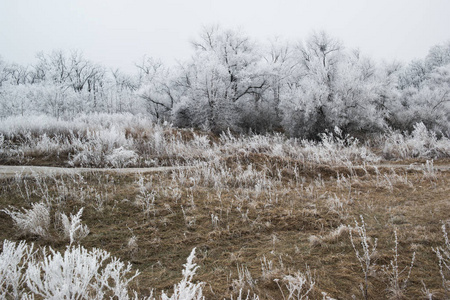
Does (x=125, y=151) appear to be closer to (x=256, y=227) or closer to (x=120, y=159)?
(x=120, y=159)

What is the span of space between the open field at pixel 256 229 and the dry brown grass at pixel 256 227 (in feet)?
0.05

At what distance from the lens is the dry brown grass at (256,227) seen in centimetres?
292

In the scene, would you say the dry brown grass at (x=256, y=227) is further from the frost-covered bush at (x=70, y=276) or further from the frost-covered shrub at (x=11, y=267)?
the frost-covered shrub at (x=11, y=267)

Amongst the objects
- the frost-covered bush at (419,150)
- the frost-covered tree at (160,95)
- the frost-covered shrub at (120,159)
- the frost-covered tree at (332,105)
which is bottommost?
the frost-covered bush at (419,150)

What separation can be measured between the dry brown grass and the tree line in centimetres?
1353

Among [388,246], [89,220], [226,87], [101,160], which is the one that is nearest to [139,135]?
[101,160]

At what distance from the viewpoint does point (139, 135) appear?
12.4 meters

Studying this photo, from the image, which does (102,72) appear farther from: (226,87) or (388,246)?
(388,246)

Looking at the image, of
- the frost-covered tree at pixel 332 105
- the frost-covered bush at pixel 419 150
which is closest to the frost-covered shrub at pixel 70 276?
the frost-covered bush at pixel 419 150

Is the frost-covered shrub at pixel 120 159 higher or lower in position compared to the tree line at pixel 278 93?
lower

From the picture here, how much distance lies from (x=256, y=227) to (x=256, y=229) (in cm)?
4

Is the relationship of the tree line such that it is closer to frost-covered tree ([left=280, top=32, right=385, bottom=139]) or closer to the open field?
frost-covered tree ([left=280, top=32, right=385, bottom=139])

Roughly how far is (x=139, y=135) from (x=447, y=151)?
12625 millimetres

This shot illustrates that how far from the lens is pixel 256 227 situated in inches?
169
